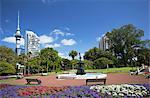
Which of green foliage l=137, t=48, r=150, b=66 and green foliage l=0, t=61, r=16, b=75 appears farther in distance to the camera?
green foliage l=137, t=48, r=150, b=66

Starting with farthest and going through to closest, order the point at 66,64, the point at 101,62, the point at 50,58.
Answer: the point at 66,64 → the point at 101,62 → the point at 50,58

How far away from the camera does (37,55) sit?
27203 millimetres

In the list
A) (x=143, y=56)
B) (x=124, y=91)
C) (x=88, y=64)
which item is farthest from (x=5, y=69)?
(x=124, y=91)

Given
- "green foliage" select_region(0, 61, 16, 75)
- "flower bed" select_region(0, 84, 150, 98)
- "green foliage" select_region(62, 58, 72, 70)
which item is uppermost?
"green foliage" select_region(62, 58, 72, 70)

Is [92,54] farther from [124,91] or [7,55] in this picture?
[124,91]

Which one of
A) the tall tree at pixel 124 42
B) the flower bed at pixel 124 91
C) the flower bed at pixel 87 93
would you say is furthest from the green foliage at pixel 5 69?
the flower bed at pixel 124 91

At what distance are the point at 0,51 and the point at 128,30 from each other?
1173cm

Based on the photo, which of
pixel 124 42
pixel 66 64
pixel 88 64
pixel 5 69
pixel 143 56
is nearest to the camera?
pixel 5 69

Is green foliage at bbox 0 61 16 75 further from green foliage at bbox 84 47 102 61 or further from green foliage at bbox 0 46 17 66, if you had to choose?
green foliage at bbox 84 47 102 61

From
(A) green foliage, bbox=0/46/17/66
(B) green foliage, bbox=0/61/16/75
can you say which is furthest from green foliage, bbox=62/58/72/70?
(B) green foliage, bbox=0/61/16/75

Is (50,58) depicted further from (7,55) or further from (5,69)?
(5,69)

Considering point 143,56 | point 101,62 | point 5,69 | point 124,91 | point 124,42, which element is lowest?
point 124,91

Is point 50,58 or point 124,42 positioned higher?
point 124,42

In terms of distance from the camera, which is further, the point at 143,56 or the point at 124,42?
the point at 143,56
